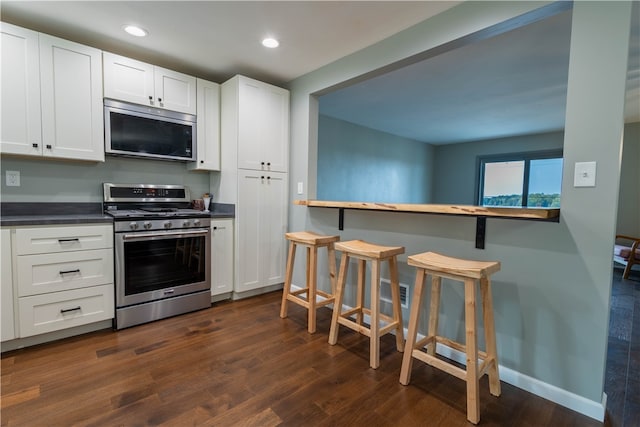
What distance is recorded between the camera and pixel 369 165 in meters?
5.64

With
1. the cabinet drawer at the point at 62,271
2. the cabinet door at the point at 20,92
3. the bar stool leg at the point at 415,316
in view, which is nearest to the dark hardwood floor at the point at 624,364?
the bar stool leg at the point at 415,316

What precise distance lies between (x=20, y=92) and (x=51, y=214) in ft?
3.05

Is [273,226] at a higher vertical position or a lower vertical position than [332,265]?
higher

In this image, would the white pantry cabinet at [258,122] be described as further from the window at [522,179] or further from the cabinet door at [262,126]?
the window at [522,179]

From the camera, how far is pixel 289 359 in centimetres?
197

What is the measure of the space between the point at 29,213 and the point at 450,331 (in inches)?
130

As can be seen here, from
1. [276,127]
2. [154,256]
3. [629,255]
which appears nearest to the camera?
[154,256]

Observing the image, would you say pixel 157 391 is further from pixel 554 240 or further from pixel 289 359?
pixel 554 240

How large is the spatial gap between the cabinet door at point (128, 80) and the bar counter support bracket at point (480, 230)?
2800 mm

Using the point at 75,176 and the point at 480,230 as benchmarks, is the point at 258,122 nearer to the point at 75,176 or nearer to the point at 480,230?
the point at 75,176

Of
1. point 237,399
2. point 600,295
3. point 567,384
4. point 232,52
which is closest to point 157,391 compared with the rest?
point 237,399

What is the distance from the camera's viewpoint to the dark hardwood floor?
60.1 inches

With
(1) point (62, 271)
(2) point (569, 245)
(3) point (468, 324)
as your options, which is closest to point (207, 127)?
(1) point (62, 271)

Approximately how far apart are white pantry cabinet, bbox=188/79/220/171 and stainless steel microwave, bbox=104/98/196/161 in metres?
0.07
